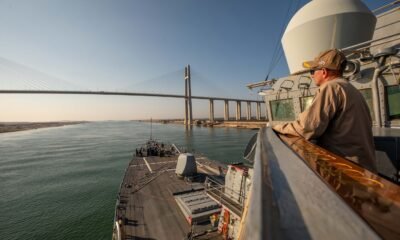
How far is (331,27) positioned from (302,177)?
10768 mm

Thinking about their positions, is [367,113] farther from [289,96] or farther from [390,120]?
[289,96]

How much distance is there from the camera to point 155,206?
12.9 meters

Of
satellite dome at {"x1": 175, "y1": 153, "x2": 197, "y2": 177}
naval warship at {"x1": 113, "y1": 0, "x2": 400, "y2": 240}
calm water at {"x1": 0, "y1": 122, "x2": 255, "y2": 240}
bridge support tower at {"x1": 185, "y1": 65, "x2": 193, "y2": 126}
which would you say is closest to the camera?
naval warship at {"x1": 113, "y1": 0, "x2": 400, "y2": 240}

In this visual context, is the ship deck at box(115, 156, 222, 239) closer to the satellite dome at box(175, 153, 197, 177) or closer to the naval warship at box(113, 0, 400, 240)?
the naval warship at box(113, 0, 400, 240)

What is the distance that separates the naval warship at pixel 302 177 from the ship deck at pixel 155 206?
0.19ft

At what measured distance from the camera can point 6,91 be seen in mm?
81125

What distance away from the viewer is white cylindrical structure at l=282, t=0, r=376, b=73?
903cm

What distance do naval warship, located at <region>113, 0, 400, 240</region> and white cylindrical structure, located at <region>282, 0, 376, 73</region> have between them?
0.14 ft

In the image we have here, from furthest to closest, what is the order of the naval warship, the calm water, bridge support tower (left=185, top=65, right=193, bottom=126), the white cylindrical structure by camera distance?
bridge support tower (left=185, top=65, right=193, bottom=126) → the calm water → the white cylindrical structure → the naval warship

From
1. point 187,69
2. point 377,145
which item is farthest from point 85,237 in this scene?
point 187,69

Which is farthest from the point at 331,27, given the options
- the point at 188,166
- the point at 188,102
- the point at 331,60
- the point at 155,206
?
the point at 188,102

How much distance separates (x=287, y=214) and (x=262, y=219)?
19cm

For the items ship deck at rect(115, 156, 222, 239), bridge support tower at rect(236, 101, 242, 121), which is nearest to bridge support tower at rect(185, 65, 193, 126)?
bridge support tower at rect(236, 101, 242, 121)

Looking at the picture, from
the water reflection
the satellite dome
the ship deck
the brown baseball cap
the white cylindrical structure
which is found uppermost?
the white cylindrical structure
